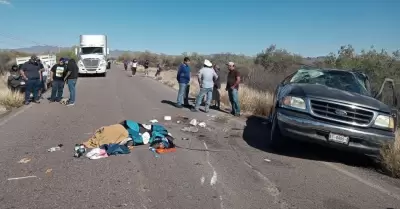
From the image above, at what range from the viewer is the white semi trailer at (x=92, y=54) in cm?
2952

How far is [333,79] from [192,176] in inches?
177

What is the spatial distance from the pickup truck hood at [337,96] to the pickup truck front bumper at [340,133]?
427mm

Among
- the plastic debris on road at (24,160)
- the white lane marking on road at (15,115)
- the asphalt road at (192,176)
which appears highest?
the asphalt road at (192,176)

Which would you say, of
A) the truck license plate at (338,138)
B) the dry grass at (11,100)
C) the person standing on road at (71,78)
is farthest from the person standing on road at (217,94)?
the dry grass at (11,100)

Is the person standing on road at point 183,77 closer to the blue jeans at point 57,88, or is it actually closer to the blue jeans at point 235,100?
the blue jeans at point 235,100

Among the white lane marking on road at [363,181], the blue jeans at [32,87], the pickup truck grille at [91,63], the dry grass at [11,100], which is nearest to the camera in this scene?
the white lane marking on road at [363,181]

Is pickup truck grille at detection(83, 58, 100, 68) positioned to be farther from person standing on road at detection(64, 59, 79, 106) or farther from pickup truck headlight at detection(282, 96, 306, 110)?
pickup truck headlight at detection(282, 96, 306, 110)

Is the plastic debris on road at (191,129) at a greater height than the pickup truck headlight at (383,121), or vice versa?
the pickup truck headlight at (383,121)

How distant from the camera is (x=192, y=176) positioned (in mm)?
5105

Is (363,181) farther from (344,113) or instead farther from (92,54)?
Result: (92,54)

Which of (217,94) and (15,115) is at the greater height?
(217,94)

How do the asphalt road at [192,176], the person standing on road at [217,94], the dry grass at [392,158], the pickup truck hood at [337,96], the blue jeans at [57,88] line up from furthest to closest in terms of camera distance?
the blue jeans at [57,88]
the person standing on road at [217,94]
the pickup truck hood at [337,96]
the dry grass at [392,158]
the asphalt road at [192,176]

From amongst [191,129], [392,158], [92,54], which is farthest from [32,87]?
[92,54]

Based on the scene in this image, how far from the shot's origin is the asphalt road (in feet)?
13.8
